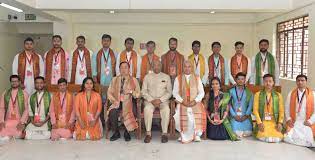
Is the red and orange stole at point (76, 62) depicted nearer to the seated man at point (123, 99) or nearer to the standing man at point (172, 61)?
the seated man at point (123, 99)

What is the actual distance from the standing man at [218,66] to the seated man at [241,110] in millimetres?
834

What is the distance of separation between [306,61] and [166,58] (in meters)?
2.80

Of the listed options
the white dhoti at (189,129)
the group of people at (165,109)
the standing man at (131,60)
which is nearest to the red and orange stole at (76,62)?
the standing man at (131,60)

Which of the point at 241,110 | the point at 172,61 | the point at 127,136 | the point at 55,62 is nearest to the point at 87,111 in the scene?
the point at 127,136

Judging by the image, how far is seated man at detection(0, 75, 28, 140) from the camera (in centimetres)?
553

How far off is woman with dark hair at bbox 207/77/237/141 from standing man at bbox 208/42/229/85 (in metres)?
0.94

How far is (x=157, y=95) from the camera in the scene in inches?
223

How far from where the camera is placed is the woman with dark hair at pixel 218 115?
5531 mm

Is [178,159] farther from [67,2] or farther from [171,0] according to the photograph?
[67,2]

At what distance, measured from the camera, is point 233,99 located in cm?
575

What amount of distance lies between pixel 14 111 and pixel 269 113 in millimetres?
3712

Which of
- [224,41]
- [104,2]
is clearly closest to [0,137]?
[104,2]

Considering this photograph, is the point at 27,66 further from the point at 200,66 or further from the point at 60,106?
the point at 200,66

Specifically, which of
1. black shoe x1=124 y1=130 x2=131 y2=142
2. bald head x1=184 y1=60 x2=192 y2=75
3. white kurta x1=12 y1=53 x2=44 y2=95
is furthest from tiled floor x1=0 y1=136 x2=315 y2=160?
white kurta x1=12 y1=53 x2=44 y2=95
